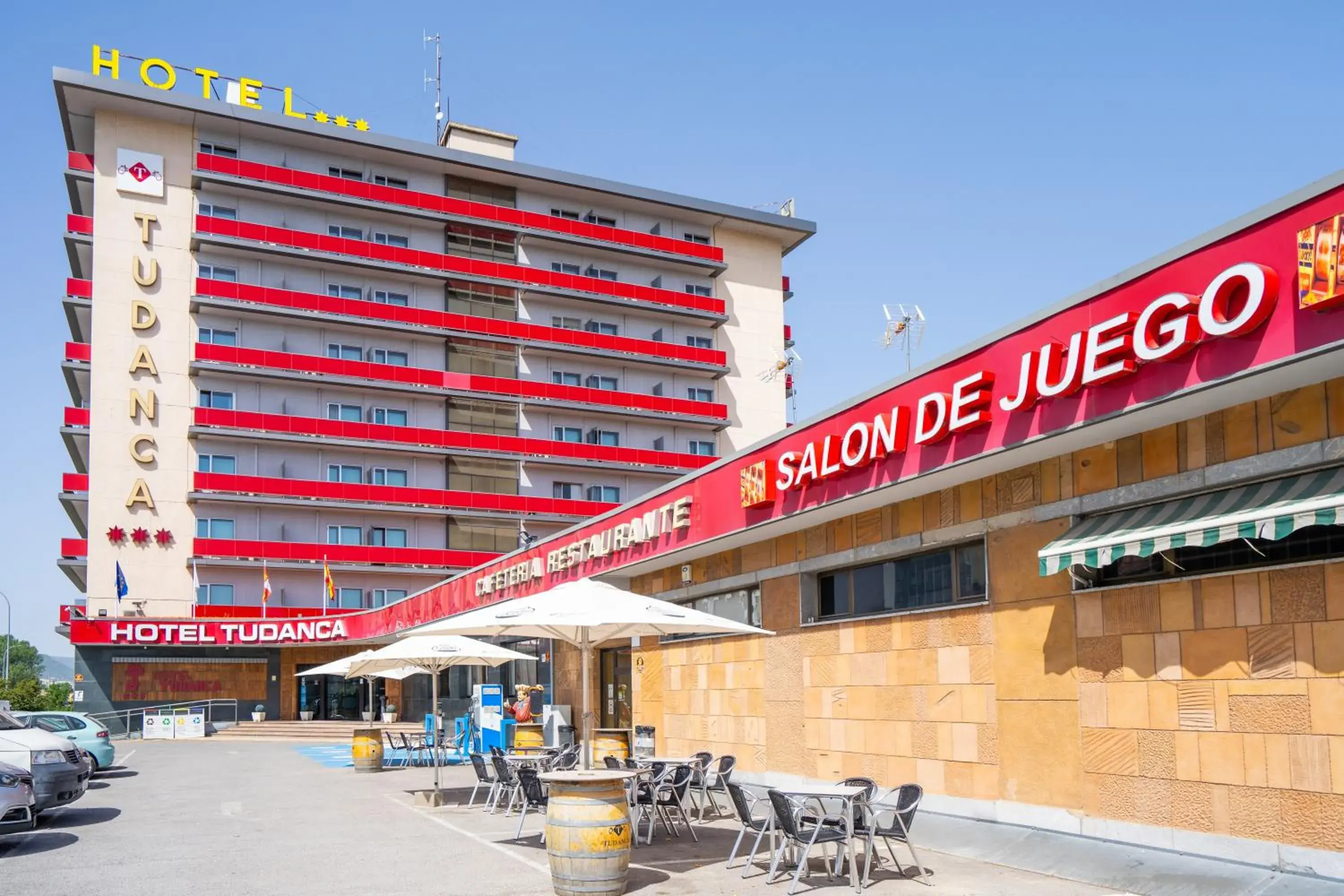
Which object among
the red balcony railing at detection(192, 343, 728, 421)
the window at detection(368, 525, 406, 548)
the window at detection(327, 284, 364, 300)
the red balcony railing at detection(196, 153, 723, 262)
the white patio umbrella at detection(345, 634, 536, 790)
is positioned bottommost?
the white patio umbrella at detection(345, 634, 536, 790)

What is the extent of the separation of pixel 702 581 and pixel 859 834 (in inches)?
407

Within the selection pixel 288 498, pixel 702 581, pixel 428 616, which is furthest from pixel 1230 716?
pixel 288 498

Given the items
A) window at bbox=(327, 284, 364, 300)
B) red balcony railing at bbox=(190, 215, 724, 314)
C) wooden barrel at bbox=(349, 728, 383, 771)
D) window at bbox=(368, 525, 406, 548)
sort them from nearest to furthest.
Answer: wooden barrel at bbox=(349, 728, 383, 771)
red balcony railing at bbox=(190, 215, 724, 314)
window at bbox=(368, 525, 406, 548)
window at bbox=(327, 284, 364, 300)

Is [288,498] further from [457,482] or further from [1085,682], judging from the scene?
[1085,682]

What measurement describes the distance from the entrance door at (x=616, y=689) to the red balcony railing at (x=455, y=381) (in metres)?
34.7

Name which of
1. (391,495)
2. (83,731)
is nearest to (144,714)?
(391,495)

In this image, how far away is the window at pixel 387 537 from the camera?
5925cm

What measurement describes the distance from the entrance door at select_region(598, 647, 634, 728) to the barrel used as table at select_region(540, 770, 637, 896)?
46.9ft

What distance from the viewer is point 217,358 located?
55969 mm

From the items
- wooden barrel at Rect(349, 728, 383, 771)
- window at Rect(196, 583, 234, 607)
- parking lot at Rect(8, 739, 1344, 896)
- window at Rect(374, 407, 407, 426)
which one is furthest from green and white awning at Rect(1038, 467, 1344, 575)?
window at Rect(374, 407, 407, 426)

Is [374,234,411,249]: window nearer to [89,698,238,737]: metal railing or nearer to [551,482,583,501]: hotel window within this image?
[551,482,583,501]: hotel window

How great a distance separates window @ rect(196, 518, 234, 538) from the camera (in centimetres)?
5575

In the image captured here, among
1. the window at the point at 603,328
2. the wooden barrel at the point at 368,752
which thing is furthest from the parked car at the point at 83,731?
the window at the point at 603,328

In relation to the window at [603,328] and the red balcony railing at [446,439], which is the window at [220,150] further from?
the window at [603,328]
